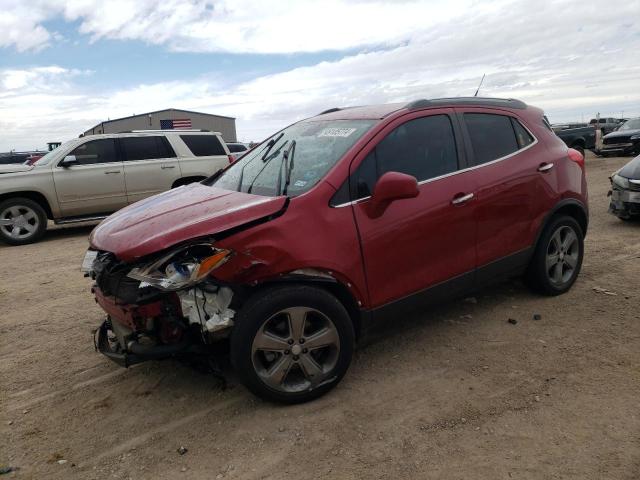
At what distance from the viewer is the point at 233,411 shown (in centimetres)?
314

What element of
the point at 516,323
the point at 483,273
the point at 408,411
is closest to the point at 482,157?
the point at 483,273

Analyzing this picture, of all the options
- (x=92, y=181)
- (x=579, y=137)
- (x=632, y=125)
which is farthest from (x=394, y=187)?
(x=632, y=125)

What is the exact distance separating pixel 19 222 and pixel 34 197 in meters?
0.51

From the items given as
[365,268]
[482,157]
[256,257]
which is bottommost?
[365,268]

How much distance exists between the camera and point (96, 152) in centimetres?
952

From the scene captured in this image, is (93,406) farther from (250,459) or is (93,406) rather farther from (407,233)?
(407,233)

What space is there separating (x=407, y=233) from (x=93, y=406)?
7.77ft

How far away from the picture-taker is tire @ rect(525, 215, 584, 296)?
4473 millimetres

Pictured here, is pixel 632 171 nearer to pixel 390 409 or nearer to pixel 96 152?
pixel 390 409

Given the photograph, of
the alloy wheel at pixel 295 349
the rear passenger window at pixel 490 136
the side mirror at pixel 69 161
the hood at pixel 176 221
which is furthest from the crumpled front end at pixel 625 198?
the side mirror at pixel 69 161

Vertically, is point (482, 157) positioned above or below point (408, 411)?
above

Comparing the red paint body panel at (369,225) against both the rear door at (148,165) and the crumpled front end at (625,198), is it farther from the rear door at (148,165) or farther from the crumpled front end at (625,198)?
the rear door at (148,165)

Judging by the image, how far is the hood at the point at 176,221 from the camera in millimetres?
2902

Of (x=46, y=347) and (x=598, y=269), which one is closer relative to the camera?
(x=46, y=347)
